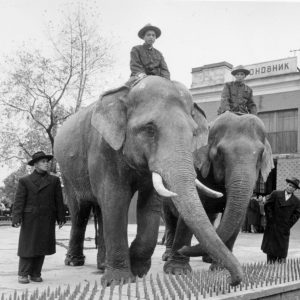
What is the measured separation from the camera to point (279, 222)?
865cm

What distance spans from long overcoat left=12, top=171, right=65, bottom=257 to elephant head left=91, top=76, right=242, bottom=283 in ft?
3.86

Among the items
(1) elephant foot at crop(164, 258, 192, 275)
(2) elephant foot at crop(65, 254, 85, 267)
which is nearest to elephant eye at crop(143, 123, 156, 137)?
(1) elephant foot at crop(164, 258, 192, 275)

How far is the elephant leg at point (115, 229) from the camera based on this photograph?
6141 mm

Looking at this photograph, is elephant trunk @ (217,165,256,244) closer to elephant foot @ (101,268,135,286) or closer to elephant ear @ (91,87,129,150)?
elephant foot @ (101,268,135,286)

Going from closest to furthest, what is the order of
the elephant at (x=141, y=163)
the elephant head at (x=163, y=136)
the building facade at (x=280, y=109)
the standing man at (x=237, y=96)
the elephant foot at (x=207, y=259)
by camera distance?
the elephant head at (x=163, y=136), the elephant at (x=141, y=163), the standing man at (x=237, y=96), the elephant foot at (x=207, y=259), the building facade at (x=280, y=109)

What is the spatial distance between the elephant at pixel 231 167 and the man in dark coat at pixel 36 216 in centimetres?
179

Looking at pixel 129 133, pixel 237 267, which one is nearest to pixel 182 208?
pixel 237 267

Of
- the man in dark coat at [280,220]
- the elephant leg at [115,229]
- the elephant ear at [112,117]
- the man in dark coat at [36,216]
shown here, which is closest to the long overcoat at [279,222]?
the man in dark coat at [280,220]

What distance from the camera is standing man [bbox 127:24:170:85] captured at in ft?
23.7

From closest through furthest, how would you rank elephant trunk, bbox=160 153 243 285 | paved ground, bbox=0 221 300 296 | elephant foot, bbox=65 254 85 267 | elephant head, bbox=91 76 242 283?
elephant trunk, bbox=160 153 243 285, elephant head, bbox=91 76 242 283, paved ground, bbox=0 221 300 296, elephant foot, bbox=65 254 85 267

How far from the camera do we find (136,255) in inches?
257

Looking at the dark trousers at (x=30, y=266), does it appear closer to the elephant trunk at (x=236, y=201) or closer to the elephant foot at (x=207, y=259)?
the elephant trunk at (x=236, y=201)

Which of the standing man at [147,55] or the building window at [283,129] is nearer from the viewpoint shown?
the standing man at [147,55]

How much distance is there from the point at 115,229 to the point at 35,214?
1.09m
